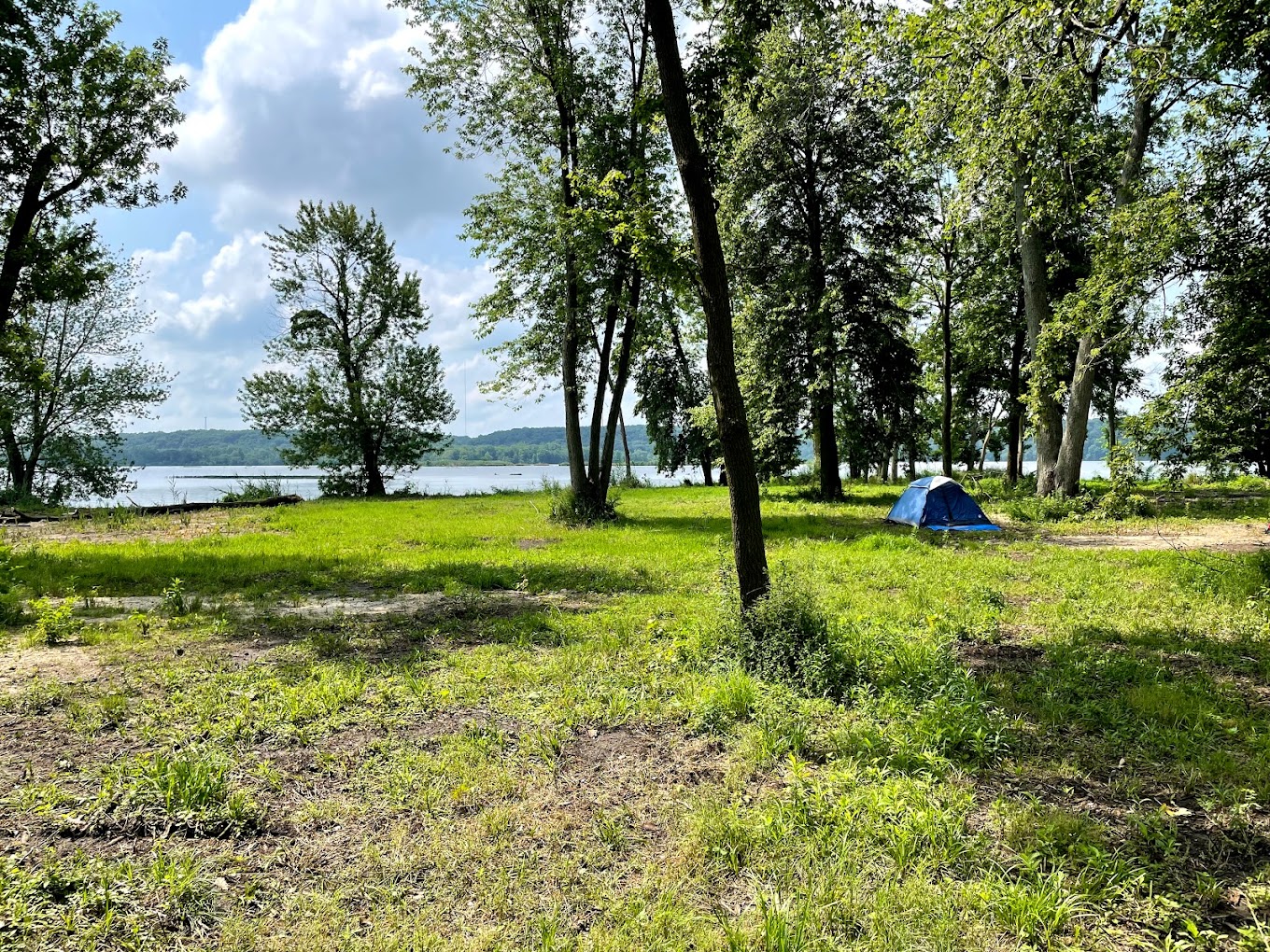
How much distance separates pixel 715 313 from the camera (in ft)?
18.5

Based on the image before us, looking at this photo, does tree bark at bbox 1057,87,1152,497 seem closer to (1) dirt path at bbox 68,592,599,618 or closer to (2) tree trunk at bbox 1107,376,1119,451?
(1) dirt path at bbox 68,592,599,618

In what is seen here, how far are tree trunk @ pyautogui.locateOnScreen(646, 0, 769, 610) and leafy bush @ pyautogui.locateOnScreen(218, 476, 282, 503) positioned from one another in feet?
70.8

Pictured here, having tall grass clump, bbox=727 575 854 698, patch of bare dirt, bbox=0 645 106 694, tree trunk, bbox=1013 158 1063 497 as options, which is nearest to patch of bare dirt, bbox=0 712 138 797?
patch of bare dirt, bbox=0 645 106 694

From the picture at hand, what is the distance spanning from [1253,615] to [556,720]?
7.35m

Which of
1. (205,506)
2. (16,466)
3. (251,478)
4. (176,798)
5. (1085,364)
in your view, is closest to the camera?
(176,798)

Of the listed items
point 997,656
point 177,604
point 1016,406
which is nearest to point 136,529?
point 177,604

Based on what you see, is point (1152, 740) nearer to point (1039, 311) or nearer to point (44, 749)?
point (44, 749)

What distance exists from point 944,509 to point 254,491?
23893 millimetres

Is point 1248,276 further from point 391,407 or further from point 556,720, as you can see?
point 391,407

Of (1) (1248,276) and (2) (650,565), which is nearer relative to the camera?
(1) (1248,276)

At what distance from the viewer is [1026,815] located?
3.16 metres

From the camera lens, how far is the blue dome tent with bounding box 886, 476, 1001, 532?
1387 cm

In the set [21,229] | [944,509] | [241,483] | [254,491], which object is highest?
[21,229]

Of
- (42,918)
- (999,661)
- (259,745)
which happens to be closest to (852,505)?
(999,661)
